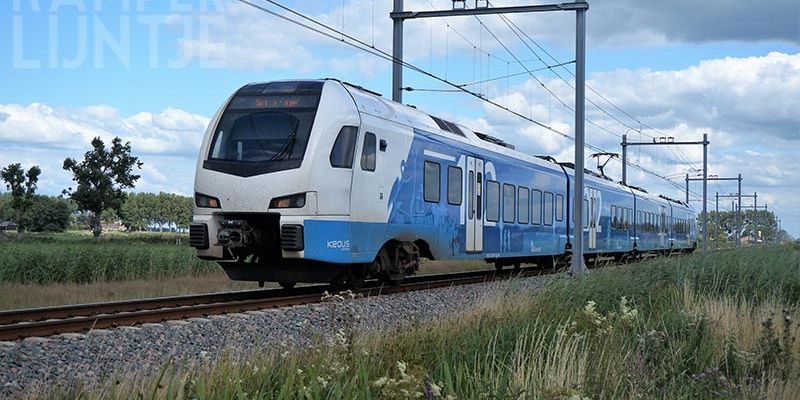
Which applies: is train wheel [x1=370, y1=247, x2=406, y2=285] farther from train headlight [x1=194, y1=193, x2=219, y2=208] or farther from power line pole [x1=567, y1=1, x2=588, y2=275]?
power line pole [x1=567, y1=1, x2=588, y2=275]

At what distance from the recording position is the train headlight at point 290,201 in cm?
1275

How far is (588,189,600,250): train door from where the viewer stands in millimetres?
27966

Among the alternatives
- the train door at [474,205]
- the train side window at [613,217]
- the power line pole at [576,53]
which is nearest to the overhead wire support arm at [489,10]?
the power line pole at [576,53]

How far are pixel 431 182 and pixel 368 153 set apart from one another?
101 inches

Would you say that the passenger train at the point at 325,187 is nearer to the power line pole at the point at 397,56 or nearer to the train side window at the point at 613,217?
the power line pole at the point at 397,56

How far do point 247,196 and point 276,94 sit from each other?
1809 millimetres

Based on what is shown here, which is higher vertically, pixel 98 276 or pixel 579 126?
pixel 579 126

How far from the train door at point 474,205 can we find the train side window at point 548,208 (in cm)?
547

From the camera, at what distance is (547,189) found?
24.0 meters

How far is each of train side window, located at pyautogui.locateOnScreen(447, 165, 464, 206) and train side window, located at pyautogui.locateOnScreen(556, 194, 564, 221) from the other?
813cm

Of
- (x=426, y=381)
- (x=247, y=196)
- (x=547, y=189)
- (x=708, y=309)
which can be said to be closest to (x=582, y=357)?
(x=426, y=381)

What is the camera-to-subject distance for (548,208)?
24.0m

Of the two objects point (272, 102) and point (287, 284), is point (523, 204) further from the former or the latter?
point (272, 102)

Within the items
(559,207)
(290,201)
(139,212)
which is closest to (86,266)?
(290,201)
